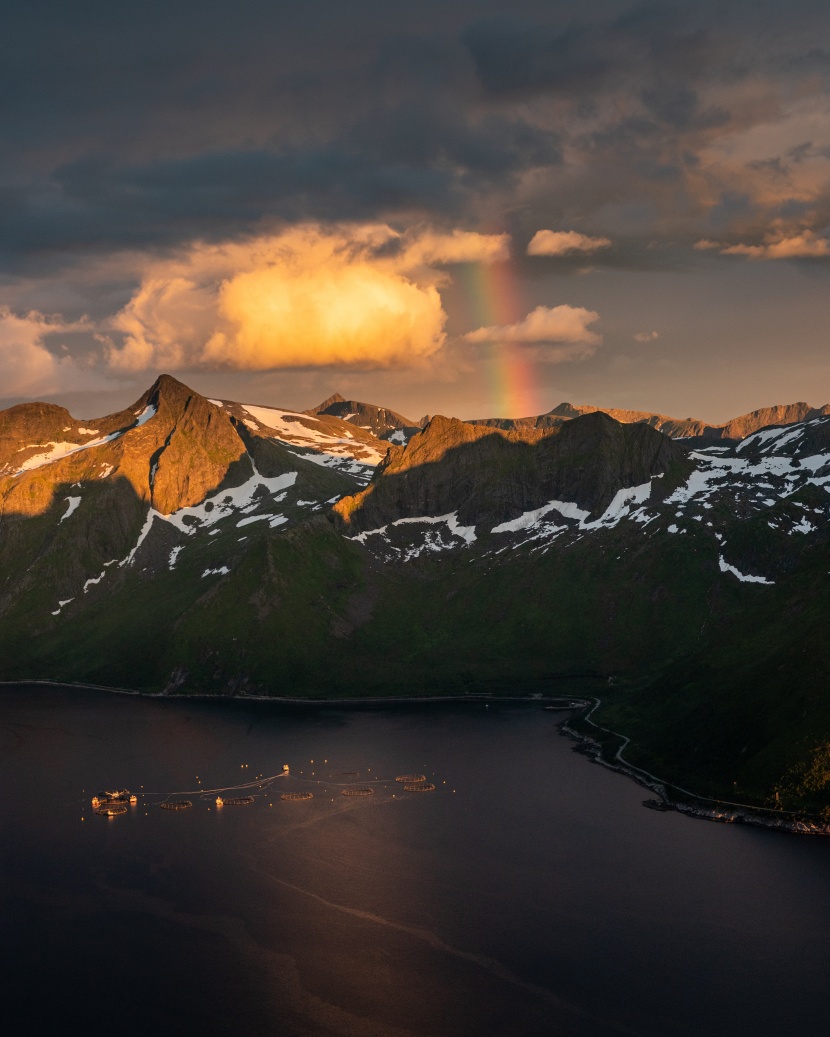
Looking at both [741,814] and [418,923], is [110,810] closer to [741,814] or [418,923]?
[418,923]

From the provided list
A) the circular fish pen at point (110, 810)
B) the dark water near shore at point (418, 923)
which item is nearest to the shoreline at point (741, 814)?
the dark water near shore at point (418, 923)

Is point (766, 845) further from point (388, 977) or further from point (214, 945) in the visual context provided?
point (214, 945)

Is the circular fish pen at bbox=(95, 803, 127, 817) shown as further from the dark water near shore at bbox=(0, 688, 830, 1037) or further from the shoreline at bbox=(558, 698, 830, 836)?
the shoreline at bbox=(558, 698, 830, 836)

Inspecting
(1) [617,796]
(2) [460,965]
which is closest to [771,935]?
(2) [460,965]

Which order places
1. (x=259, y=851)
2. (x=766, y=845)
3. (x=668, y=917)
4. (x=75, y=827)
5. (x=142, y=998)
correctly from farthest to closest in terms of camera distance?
1. (x=75, y=827)
2. (x=259, y=851)
3. (x=766, y=845)
4. (x=668, y=917)
5. (x=142, y=998)

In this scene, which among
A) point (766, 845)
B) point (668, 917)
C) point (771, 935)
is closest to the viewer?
point (771, 935)

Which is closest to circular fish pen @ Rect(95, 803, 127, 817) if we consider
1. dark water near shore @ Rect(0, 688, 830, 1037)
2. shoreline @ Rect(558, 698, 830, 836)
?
dark water near shore @ Rect(0, 688, 830, 1037)
